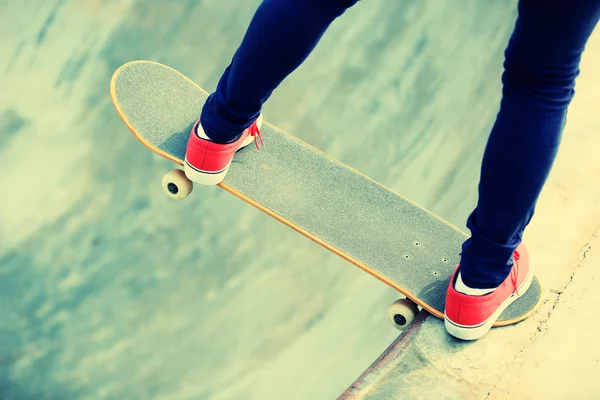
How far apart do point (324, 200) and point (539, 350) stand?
782 millimetres


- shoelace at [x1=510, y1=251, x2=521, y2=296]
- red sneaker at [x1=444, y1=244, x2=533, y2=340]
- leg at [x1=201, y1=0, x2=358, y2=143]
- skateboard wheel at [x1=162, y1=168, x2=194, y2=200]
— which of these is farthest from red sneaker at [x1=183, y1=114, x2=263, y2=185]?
shoelace at [x1=510, y1=251, x2=521, y2=296]

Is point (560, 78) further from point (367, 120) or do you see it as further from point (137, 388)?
point (137, 388)

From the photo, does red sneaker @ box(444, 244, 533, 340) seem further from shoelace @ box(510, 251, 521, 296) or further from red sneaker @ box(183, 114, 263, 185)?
red sneaker @ box(183, 114, 263, 185)

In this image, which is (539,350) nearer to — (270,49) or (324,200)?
(324,200)

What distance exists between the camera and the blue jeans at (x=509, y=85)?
42.5 inches

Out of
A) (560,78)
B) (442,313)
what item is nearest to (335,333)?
(442,313)

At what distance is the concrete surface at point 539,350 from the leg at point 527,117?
305mm

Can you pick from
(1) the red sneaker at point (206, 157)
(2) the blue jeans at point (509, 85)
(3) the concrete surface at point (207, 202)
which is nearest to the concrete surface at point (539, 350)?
(3) the concrete surface at point (207, 202)

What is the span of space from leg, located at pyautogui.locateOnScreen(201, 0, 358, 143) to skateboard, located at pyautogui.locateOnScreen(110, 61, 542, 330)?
462mm

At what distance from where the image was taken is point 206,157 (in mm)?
1858

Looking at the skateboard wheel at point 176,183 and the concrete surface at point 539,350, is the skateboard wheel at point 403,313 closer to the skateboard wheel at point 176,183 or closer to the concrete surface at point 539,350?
the concrete surface at point 539,350

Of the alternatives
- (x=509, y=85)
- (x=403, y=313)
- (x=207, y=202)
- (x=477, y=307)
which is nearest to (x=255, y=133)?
(x=207, y=202)

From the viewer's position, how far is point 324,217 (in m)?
2.02

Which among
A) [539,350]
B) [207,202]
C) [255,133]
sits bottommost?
[207,202]
